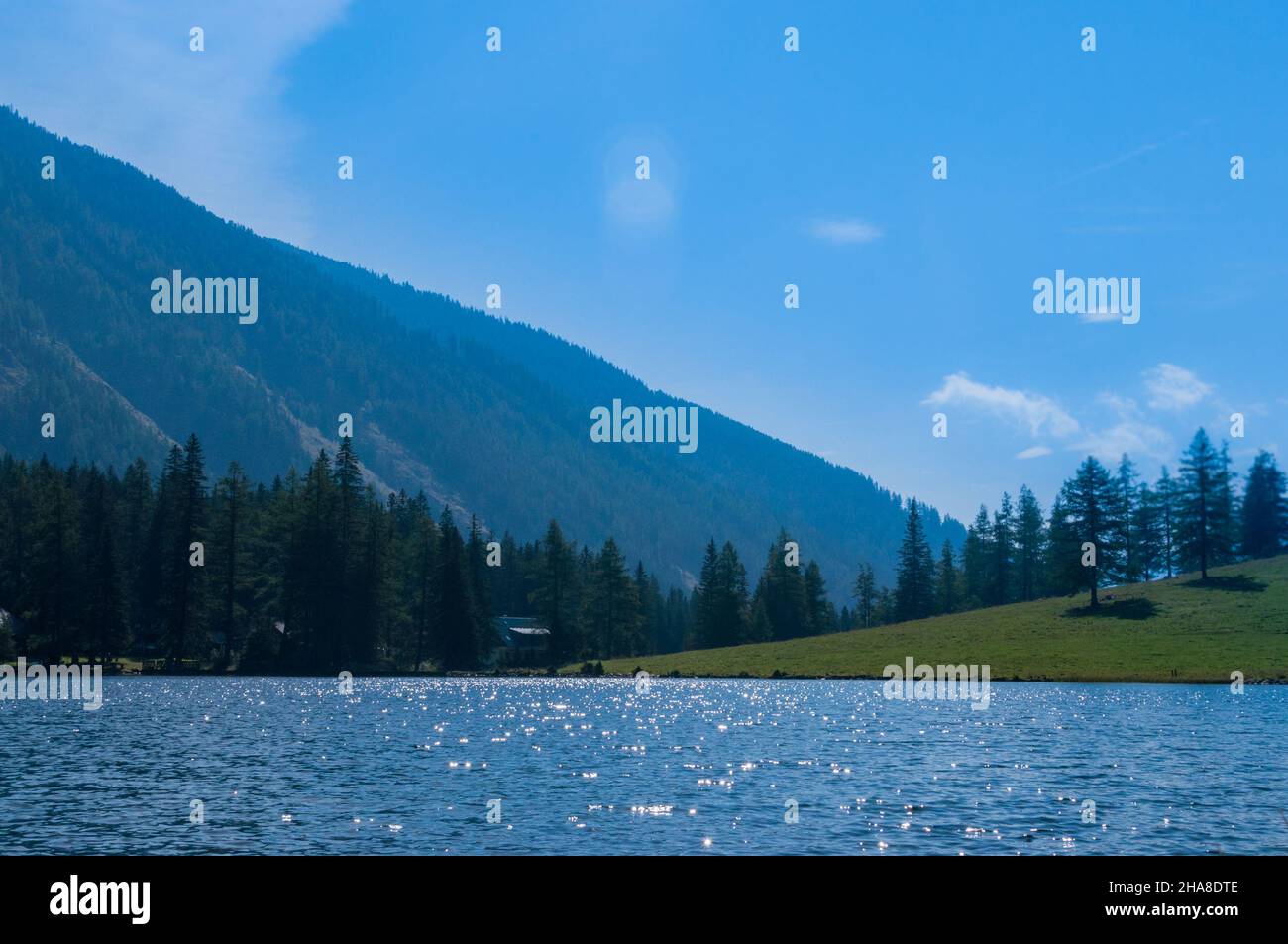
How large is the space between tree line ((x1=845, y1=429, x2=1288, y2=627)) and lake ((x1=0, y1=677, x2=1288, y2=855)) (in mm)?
58573

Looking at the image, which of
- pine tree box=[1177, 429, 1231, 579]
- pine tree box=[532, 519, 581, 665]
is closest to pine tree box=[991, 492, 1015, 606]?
pine tree box=[1177, 429, 1231, 579]

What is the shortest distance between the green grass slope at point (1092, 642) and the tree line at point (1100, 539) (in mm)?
4846

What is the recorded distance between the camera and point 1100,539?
124625 millimetres

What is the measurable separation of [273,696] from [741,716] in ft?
116

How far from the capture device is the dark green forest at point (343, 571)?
119 metres

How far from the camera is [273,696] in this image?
79.1 meters

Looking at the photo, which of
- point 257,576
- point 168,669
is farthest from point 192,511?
point 168,669

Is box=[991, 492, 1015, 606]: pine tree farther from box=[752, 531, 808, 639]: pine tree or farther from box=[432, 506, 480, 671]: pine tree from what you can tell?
box=[432, 506, 480, 671]: pine tree

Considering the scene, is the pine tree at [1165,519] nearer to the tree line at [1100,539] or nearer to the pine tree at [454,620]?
the tree line at [1100,539]

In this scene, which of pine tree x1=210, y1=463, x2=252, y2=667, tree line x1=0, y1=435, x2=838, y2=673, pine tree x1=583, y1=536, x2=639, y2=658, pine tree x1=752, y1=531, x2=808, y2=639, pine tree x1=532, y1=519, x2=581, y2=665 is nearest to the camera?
tree line x1=0, y1=435, x2=838, y2=673

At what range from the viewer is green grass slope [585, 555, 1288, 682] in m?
95.1

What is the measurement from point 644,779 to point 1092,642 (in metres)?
81.4
